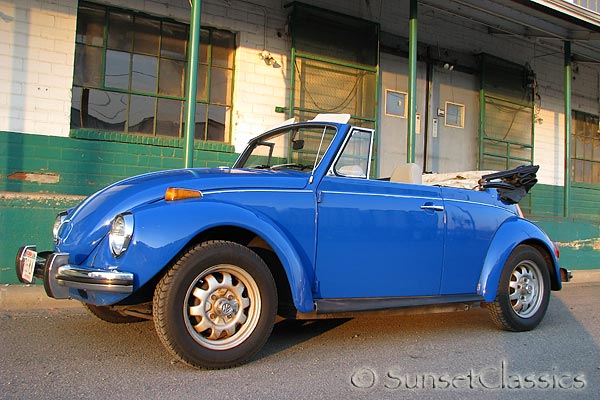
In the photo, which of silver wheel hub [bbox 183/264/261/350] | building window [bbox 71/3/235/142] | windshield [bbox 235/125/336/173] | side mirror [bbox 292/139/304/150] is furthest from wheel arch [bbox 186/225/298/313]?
building window [bbox 71/3/235/142]

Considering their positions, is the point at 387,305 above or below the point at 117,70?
below

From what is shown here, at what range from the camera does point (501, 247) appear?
514 cm

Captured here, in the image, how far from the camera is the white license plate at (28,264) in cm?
400

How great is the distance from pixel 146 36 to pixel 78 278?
20.8 feet

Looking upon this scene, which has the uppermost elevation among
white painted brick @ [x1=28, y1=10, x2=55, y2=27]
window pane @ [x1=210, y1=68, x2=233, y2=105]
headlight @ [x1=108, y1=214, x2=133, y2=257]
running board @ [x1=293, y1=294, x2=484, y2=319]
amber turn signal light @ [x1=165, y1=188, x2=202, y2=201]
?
white painted brick @ [x1=28, y1=10, x2=55, y2=27]

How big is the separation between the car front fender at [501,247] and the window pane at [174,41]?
6089 mm

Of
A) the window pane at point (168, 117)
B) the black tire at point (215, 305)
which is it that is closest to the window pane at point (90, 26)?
the window pane at point (168, 117)

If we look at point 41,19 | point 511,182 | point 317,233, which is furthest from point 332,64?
point 317,233

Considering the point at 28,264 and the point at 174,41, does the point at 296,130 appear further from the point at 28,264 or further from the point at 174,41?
the point at 174,41

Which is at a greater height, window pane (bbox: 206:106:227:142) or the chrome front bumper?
window pane (bbox: 206:106:227:142)

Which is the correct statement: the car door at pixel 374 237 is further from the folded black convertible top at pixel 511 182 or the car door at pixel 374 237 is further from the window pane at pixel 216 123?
the window pane at pixel 216 123

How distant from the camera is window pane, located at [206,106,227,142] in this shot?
9406 mm

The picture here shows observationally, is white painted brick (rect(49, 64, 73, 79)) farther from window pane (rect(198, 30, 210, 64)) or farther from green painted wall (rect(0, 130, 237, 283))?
window pane (rect(198, 30, 210, 64))

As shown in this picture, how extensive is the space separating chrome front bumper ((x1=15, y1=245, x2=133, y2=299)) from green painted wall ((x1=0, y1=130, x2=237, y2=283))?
3063mm
